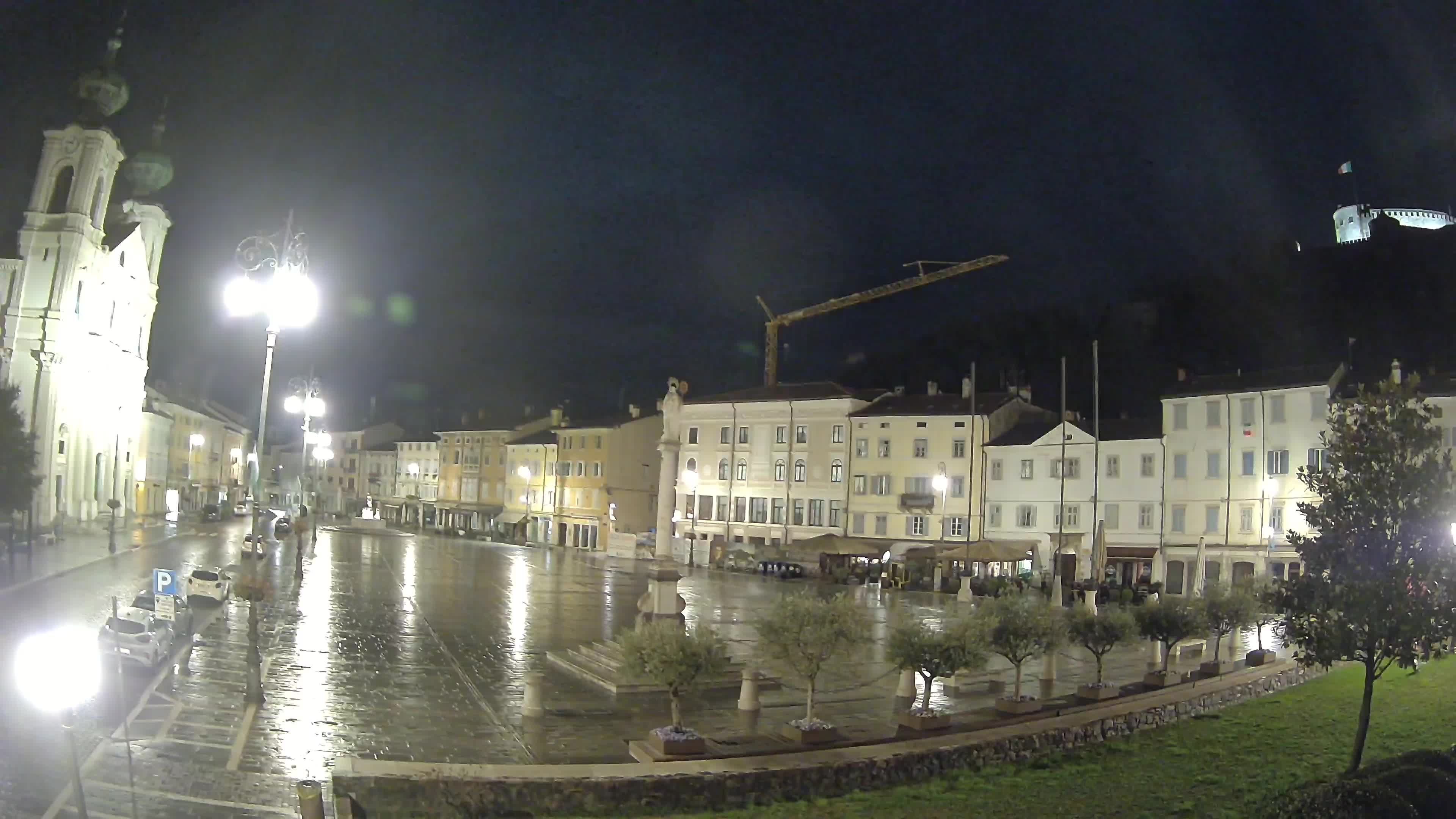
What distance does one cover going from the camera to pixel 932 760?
13.8 meters

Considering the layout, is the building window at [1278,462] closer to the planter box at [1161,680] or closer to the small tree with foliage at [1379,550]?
the planter box at [1161,680]

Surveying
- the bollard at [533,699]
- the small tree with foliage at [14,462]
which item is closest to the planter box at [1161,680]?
the bollard at [533,699]

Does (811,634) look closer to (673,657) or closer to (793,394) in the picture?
(673,657)

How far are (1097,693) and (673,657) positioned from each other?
30.1 ft

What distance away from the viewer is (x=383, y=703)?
16016mm

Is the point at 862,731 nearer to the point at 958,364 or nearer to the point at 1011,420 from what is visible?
the point at 1011,420

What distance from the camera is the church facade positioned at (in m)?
55.1

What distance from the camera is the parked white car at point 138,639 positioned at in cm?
1731

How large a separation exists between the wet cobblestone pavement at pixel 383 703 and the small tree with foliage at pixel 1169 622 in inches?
76.7

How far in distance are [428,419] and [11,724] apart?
10855 cm

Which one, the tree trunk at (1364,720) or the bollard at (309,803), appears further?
the tree trunk at (1364,720)

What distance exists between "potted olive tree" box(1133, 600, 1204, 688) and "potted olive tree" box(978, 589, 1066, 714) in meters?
4.07

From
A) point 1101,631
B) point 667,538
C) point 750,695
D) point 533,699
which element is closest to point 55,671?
point 533,699

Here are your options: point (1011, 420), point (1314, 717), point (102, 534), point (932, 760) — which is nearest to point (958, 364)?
point (1011, 420)
